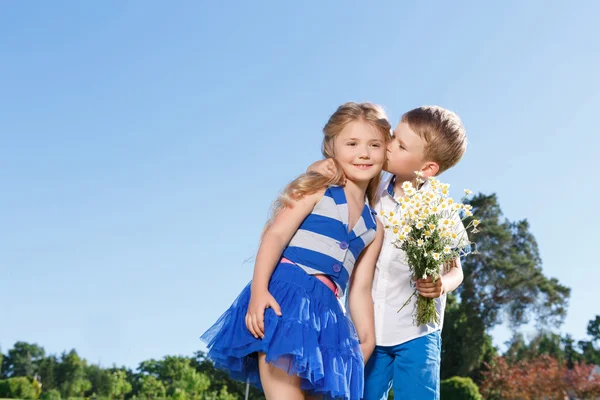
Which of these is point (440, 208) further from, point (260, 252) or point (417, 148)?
point (260, 252)

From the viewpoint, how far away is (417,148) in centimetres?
353

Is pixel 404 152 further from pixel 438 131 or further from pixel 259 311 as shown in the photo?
pixel 259 311

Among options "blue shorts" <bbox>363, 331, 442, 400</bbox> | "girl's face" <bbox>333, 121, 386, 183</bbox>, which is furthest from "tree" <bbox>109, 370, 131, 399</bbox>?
"girl's face" <bbox>333, 121, 386, 183</bbox>

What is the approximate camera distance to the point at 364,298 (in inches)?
128

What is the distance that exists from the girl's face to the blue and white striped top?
0.13 meters

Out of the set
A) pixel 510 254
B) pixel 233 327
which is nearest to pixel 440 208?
pixel 233 327

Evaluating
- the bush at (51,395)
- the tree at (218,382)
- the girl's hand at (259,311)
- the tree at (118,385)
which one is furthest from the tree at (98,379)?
the girl's hand at (259,311)

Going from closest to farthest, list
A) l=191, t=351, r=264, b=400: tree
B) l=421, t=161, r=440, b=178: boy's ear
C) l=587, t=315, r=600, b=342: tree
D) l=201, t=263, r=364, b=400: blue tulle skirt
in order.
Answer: l=201, t=263, r=364, b=400: blue tulle skirt → l=421, t=161, r=440, b=178: boy's ear → l=191, t=351, r=264, b=400: tree → l=587, t=315, r=600, b=342: tree

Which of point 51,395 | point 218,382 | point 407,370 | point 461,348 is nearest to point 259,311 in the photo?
point 407,370

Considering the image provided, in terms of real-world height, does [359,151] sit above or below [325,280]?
above

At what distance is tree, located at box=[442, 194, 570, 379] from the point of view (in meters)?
24.9

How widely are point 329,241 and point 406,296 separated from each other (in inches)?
27.8

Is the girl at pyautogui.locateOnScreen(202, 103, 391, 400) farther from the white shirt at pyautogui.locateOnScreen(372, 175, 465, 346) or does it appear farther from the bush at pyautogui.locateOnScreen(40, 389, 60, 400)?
the bush at pyautogui.locateOnScreen(40, 389, 60, 400)

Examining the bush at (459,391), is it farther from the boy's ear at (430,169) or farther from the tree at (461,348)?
the boy's ear at (430,169)
